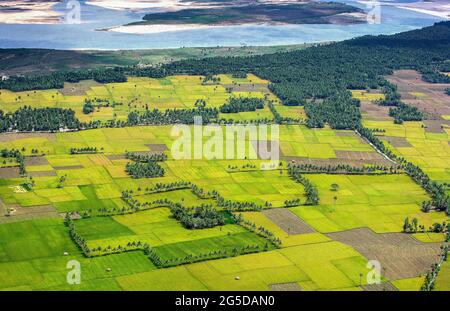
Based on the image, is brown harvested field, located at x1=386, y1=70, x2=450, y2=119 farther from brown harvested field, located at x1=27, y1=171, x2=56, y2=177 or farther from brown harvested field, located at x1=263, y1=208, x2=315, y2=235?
brown harvested field, located at x1=27, y1=171, x2=56, y2=177

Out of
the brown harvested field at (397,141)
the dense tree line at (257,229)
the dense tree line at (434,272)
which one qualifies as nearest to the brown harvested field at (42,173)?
the dense tree line at (257,229)

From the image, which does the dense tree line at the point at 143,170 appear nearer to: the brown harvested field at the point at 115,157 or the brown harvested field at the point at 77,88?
the brown harvested field at the point at 115,157

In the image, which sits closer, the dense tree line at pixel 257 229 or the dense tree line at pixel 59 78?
the dense tree line at pixel 257 229

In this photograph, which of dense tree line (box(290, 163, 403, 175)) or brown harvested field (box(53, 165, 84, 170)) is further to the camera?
dense tree line (box(290, 163, 403, 175))

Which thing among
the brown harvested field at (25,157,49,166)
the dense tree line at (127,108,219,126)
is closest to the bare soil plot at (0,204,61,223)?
the brown harvested field at (25,157,49,166)

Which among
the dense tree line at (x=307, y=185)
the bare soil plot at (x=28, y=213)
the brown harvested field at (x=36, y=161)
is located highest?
the brown harvested field at (x=36, y=161)
